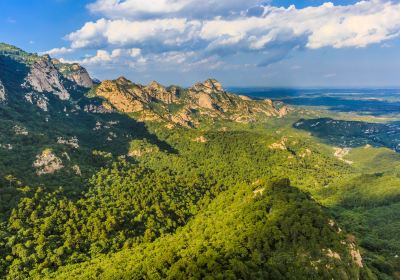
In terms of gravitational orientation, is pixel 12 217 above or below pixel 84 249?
above

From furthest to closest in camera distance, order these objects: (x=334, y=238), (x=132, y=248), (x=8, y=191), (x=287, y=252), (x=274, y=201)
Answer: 1. (x=8, y=191)
2. (x=132, y=248)
3. (x=274, y=201)
4. (x=334, y=238)
5. (x=287, y=252)

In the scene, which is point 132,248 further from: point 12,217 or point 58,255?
point 12,217

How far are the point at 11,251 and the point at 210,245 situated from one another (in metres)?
85.7

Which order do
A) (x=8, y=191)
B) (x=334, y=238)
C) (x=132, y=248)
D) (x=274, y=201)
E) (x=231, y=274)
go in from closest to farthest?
(x=231, y=274)
(x=334, y=238)
(x=274, y=201)
(x=132, y=248)
(x=8, y=191)

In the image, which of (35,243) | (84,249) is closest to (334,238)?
(84,249)

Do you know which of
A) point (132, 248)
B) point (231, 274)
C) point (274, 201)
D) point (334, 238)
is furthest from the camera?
point (132, 248)

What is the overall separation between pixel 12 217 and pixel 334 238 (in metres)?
144

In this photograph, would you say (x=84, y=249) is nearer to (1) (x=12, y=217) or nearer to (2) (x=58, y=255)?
(2) (x=58, y=255)

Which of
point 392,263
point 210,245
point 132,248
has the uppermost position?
point 210,245

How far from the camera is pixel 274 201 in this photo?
155 meters

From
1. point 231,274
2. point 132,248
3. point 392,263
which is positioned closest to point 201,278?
point 231,274

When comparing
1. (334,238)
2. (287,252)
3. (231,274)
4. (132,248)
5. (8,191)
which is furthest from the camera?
(8,191)

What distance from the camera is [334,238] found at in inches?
5084

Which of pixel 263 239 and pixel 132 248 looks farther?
pixel 132 248
